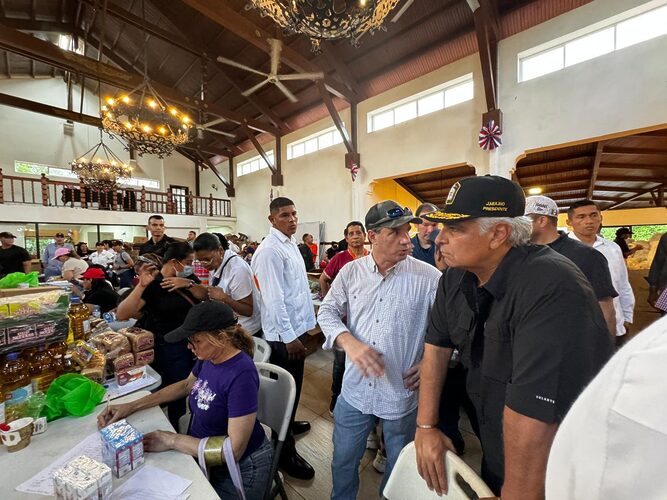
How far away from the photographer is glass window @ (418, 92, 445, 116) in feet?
18.9

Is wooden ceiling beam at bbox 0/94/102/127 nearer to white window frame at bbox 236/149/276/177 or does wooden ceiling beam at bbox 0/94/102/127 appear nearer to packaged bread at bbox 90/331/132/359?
white window frame at bbox 236/149/276/177

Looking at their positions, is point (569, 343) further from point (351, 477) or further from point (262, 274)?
point (262, 274)

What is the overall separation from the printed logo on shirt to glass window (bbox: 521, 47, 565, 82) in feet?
20.3

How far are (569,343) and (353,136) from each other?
23.5 ft

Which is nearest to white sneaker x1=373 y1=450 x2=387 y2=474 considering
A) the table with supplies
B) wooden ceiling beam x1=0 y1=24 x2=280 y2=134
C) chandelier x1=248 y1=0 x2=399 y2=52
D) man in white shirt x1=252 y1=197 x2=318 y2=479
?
man in white shirt x1=252 y1=197 x2=318 y2=479

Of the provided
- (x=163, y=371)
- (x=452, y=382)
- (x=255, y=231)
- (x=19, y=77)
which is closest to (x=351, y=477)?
(x=452, y=382)

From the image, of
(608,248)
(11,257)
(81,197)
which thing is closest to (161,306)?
(608,248)

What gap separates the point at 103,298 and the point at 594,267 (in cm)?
397

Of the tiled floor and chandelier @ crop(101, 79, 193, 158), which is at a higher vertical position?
chandelier @ crop(101, 79, 193, 158)

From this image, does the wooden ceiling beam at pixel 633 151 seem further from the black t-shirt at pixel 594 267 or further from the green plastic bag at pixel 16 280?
the green plastic bag at pixel 16 280

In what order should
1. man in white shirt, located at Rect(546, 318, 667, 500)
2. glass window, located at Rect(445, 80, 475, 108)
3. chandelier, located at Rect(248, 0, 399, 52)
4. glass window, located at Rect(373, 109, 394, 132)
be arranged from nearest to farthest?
1. man in white shirt, located at Rect(546, 318, 667, 500)
2. chandelier, located at Rect(248, 0, 399, 52)
3. glass window, located at Rect(445, 80, 475, 108)
4. glass window, located at Rect(373, 109, 394, 132)

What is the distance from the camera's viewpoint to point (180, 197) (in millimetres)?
11859

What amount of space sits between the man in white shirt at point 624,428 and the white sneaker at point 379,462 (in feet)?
6.31

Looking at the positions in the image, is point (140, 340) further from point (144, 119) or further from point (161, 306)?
point (144, 119)
